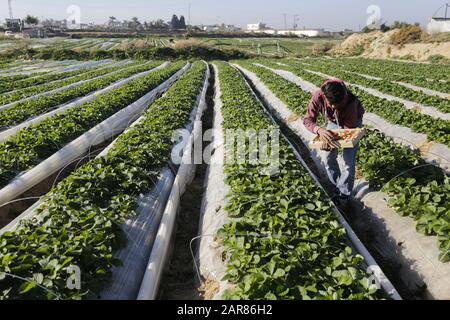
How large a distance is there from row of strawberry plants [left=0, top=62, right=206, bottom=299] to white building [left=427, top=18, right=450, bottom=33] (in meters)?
50.6

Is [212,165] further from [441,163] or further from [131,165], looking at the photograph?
[441,163]

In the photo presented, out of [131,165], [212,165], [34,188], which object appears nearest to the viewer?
[131,165]

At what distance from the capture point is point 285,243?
4.60m

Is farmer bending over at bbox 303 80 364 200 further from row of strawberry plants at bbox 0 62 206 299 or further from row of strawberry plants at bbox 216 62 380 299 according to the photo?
row of strawberry plants at bbox 0 62 206 299

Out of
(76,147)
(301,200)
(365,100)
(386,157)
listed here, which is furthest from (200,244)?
(365,100)

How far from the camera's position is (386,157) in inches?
277

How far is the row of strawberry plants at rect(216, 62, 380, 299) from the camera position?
3.90 m

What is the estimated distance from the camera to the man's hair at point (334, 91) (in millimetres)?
5801

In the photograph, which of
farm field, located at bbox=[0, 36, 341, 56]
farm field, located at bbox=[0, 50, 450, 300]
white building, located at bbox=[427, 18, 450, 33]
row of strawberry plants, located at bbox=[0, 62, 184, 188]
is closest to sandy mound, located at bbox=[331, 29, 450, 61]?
farm field, located at bbox=[0, 36, 341, 56]

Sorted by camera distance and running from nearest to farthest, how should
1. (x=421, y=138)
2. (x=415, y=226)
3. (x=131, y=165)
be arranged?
(x=415, y=226) < (x=131, y=165) < (x=421, y=138)

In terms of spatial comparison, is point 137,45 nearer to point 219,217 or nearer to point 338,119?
point 338,119
